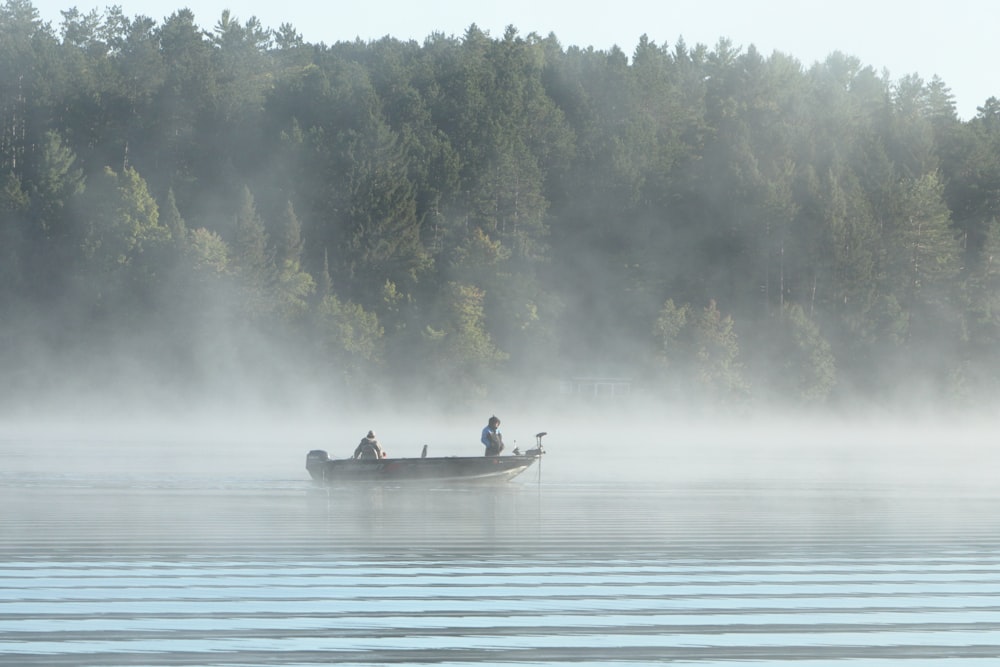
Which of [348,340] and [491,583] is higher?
[348,340]

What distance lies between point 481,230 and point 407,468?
65515 mm

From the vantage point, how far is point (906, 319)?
9594 cm

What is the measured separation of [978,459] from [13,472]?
33.1 meters

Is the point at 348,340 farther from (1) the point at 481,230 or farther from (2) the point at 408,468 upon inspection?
(2) the point at 408,468

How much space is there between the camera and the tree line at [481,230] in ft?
305

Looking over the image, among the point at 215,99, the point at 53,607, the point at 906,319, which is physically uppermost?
the point at 215,99

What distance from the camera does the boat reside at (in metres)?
33.3

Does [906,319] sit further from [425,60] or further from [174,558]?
[174,558]

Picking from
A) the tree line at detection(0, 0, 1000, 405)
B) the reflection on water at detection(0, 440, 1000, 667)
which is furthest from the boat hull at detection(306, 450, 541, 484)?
the tree line at detection(0, 0, 1000, 405)

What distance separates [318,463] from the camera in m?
33.3

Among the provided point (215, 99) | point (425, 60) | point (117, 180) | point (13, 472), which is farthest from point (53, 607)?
point (425, 60)

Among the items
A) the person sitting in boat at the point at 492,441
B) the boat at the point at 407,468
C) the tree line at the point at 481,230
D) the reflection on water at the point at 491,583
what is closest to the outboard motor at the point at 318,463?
the boat at the point at 407,468

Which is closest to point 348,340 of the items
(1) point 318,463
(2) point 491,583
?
(1) point 318,463

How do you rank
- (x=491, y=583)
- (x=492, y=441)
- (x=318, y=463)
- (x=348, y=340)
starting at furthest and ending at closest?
(x=348, y=340) → (x=492, y=441) → (x=318, y=463) → (x=491, y=583)
